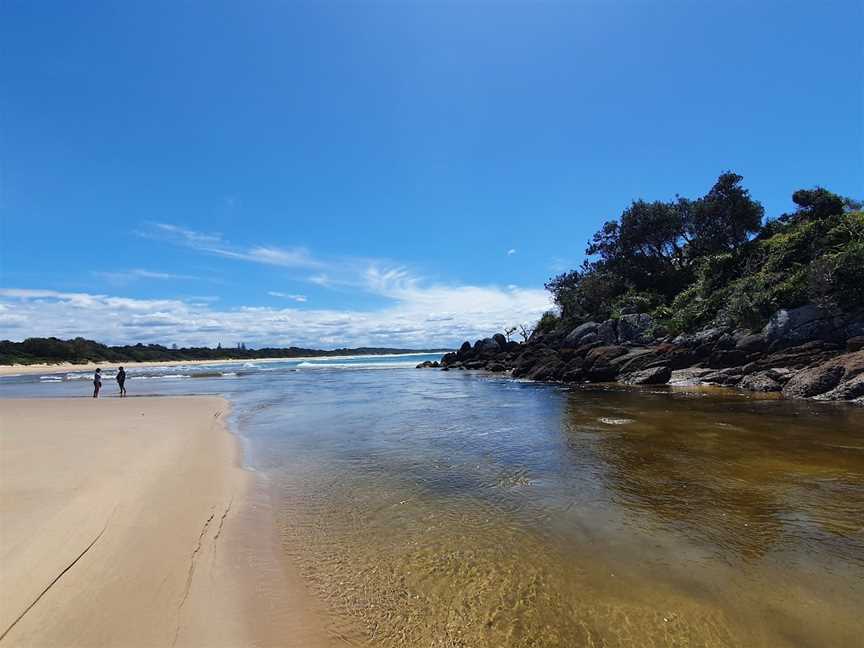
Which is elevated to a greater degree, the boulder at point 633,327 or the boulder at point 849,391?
the boulder at point 633,327

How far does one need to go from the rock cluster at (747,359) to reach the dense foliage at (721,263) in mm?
1216

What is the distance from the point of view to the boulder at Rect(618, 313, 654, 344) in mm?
34219

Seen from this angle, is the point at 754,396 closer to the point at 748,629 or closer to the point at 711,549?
the point at 711,549

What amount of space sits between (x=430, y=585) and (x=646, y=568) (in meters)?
2.29

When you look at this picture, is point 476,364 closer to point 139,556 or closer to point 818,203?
point 818,203

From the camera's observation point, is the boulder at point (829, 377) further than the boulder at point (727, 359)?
No

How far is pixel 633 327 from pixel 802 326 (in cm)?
1337

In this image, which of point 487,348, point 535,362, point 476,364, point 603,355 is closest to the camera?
point 603,355

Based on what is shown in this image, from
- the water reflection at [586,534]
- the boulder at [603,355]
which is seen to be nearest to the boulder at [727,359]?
the boulder at [603,355]

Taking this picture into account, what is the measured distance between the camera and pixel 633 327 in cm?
3491

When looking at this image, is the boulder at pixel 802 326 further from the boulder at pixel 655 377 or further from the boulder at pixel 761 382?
the boulder at pixel 655 377

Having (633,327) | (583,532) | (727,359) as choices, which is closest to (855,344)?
(727,359)

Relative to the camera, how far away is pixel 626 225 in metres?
47.0

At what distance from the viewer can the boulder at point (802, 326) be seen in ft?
68.2
